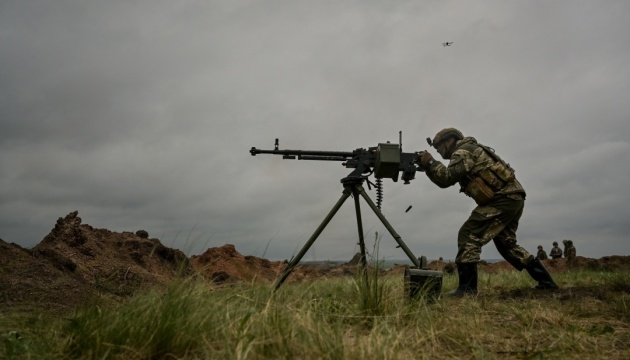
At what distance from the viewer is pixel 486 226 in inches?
240

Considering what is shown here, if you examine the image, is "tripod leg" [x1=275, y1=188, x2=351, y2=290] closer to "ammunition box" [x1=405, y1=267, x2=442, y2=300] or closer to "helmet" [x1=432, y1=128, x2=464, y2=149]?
"ammunition box" [x1=405, y1=267, x2=442, y2=300]

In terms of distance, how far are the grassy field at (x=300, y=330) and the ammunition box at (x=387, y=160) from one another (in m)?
2.06

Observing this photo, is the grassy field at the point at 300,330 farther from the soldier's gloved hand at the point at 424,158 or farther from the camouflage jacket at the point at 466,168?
the soldier's gloved hand at the point at 424,158

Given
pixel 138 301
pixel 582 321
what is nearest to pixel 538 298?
pixel 582 321

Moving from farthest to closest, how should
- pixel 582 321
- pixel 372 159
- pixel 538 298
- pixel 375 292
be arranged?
pixel 372 159, pixel 538 298, pixel 582 321, pixel 375 292

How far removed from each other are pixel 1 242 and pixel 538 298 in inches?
284

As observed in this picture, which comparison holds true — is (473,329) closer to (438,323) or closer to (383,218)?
(438,323)

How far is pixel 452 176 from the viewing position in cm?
605

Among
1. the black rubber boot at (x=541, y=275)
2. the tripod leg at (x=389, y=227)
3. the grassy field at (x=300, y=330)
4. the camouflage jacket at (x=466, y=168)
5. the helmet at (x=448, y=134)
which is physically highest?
the helmet at (x=448, y=134)

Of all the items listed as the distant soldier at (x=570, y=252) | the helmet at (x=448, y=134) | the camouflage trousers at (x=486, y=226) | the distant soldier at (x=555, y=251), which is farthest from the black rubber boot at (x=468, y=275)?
the distant soldier at (x=555, y=251)

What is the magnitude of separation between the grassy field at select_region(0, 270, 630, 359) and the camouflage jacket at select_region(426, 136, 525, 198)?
2057 mm

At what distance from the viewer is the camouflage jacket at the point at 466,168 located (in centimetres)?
605

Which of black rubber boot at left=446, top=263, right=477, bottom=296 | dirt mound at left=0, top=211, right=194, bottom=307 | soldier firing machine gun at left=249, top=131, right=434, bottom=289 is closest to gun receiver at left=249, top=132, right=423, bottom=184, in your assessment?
soldier firing machine gun at left=249, top=131, right=434, bottom=289

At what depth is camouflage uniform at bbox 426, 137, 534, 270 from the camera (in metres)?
6.03
